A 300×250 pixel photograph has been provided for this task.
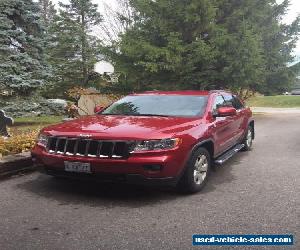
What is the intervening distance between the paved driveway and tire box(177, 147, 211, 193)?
13 centimetres

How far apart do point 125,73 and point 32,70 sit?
13.1 ft

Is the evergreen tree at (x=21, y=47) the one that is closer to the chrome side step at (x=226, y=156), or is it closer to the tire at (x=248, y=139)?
the tire at (x=248, y=139)

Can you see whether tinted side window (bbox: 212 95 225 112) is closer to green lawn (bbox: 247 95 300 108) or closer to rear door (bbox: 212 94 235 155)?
rear door (bbox: 212 94 235 155)

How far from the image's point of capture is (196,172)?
5711 mm

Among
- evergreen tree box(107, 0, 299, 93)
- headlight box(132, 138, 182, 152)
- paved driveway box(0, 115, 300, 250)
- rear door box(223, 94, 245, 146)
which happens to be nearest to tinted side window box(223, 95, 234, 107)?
rear door box(223, 94, 245, 146)

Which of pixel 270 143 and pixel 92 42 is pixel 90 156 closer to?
pixel 270 143

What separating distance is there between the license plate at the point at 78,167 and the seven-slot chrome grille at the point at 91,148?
0.41ft

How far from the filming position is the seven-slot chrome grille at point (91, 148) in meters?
5.08

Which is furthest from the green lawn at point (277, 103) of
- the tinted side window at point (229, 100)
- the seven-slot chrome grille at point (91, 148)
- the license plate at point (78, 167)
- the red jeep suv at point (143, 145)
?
the license plate at point (78, 167)

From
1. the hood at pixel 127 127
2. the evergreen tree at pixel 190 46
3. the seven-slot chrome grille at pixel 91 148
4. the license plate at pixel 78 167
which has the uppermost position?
the evergreen tree at pixel 190 46

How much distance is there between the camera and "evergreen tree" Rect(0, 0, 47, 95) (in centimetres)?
1509

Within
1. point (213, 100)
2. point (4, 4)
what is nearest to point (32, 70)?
point (4, 4)

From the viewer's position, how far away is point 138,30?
17922mm

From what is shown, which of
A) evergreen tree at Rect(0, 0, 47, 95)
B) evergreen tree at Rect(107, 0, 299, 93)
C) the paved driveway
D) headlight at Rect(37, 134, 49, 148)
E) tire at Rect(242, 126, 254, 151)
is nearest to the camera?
the paved driveway
